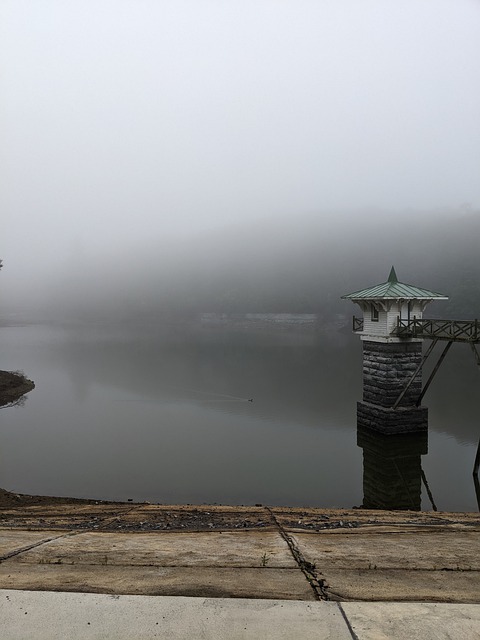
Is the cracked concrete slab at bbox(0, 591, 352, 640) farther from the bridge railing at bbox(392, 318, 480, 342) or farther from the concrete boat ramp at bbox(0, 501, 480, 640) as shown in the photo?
the bridge railing at bbox(392, 318, 480, 342)

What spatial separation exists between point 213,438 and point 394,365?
36.6 ft

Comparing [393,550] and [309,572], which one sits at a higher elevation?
[309,572]

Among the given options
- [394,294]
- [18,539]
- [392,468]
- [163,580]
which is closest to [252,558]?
[163,580]

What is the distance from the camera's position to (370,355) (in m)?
27.8

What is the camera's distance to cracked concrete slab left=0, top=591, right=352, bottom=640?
182 inches

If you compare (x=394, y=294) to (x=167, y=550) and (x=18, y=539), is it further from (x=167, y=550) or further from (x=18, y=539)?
(x=18, y=539)

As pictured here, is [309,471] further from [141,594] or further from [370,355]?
[141,594]

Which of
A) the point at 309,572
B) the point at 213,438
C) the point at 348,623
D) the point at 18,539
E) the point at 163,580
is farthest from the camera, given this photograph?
the point at 213,438

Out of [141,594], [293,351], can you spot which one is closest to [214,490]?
[141,594]

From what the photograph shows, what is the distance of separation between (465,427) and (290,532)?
25.3 meters

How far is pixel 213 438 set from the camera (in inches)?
1099

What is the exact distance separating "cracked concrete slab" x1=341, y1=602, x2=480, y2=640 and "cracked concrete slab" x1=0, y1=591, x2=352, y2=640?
0.19 m

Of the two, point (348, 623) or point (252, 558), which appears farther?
point (252, 558)

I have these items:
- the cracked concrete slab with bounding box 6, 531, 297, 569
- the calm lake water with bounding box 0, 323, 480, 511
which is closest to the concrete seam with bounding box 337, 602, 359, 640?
the cracked concrete slab with bounding box 6, 531, 297, 569
